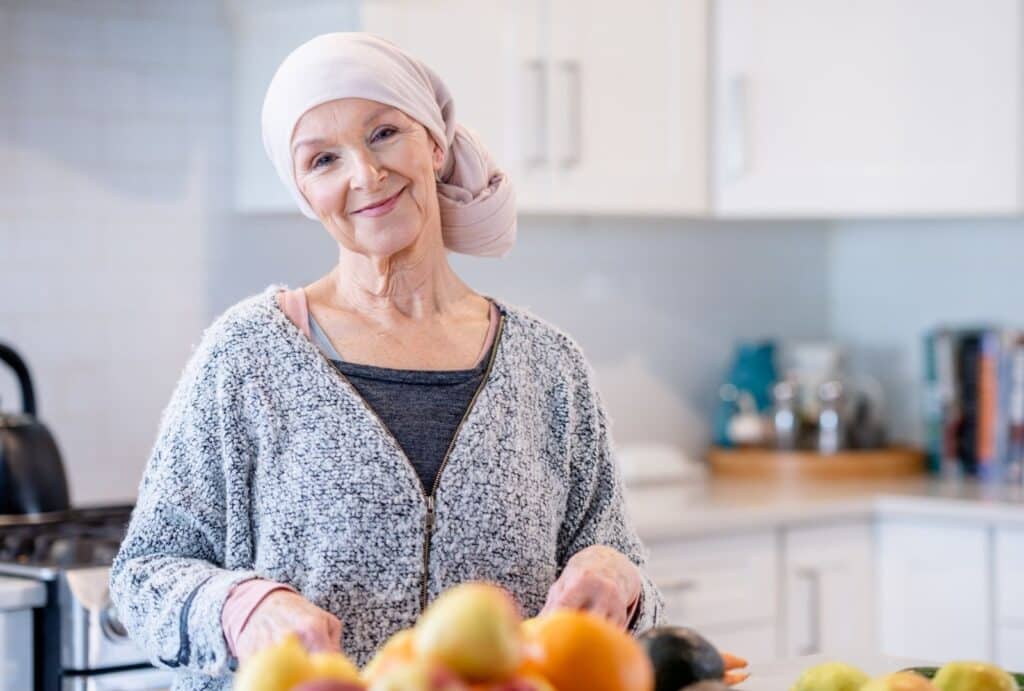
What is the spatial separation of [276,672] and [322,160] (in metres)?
0.69

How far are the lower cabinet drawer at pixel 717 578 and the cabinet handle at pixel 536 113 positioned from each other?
0.74 meters

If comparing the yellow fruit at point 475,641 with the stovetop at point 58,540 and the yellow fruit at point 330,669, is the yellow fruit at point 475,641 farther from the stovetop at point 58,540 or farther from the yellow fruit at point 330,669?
the stovetop at point 58,540

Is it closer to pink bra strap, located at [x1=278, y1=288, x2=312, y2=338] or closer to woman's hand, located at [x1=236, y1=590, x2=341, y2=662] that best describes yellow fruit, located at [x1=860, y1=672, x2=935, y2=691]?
woman's hand, located at [x1=236, y1=590, x2=341, y2=662]

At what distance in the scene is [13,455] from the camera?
2.25 m

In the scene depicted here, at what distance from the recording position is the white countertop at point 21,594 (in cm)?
201

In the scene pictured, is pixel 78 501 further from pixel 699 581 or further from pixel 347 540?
pixel 347 540

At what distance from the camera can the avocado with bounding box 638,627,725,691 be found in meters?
1.11

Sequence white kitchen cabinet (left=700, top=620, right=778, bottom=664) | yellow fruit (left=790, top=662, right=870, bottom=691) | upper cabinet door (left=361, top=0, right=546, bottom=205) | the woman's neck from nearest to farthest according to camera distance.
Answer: yellow fruit (left=790, top=662, right=870, bottom=691)
the woman's neck
upper cabinet door (left=361, top=0, right=546, bottom=205)
white kitchen cabinet (left=700, top=620, right=778, bottom=664)

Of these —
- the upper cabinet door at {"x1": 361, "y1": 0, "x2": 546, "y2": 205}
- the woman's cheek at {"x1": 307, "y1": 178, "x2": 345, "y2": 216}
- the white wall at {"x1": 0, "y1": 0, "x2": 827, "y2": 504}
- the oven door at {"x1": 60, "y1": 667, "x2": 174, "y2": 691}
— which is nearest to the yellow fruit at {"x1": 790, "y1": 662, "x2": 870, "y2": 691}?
the woman's cheek at {"x1": 307, "y1": 178, "x2": 345, "y2": 216}

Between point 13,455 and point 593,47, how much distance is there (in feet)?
4.35

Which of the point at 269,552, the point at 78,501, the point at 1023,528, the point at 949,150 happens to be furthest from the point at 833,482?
the point at 269,552

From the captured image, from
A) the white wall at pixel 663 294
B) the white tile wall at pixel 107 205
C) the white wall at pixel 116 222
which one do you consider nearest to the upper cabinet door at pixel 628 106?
the white wall at pixel 663 294

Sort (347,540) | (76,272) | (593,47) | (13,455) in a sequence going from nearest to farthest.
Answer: (347,540), (13,455), (76,272), (593,47)

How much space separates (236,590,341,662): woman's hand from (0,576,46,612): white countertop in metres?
0.80
